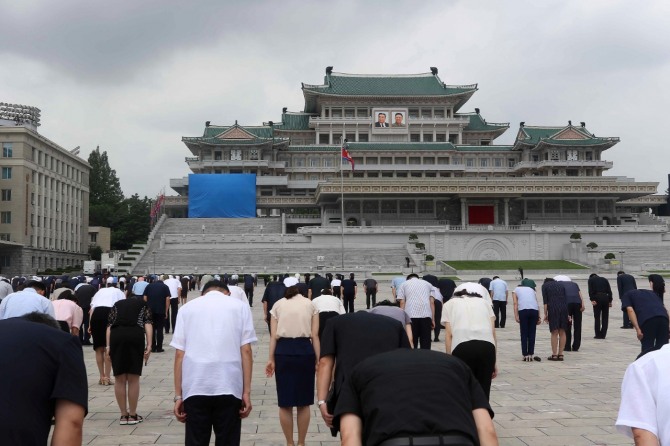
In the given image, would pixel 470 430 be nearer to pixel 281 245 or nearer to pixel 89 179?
pixel 281 245

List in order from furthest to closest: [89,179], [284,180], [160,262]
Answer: [89,179] → [284,180] → [160,262]

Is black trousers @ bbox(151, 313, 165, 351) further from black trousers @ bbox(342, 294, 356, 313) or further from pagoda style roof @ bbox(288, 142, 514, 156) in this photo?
pagoda style roof @ bbox(288, 142, 514, 156)

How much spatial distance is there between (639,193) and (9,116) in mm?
63411

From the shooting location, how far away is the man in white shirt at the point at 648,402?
2969mm

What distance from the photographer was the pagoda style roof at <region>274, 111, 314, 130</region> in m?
83.9

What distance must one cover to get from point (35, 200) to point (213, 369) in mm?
65679

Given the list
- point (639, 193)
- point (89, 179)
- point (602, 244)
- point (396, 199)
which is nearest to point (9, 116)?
point (89, 179)

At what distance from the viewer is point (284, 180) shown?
7688cm

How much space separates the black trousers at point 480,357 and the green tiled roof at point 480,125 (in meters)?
78.7

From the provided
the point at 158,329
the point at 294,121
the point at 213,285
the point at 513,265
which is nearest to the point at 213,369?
the point at 213,285

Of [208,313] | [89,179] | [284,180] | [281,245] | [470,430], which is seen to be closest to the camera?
[470,430]

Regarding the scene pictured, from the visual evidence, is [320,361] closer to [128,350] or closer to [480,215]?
[128,350]

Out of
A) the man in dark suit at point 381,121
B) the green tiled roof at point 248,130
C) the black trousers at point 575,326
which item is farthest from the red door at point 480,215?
the black trousers at point 575,326

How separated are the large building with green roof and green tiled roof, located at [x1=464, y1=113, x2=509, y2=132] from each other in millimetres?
145
